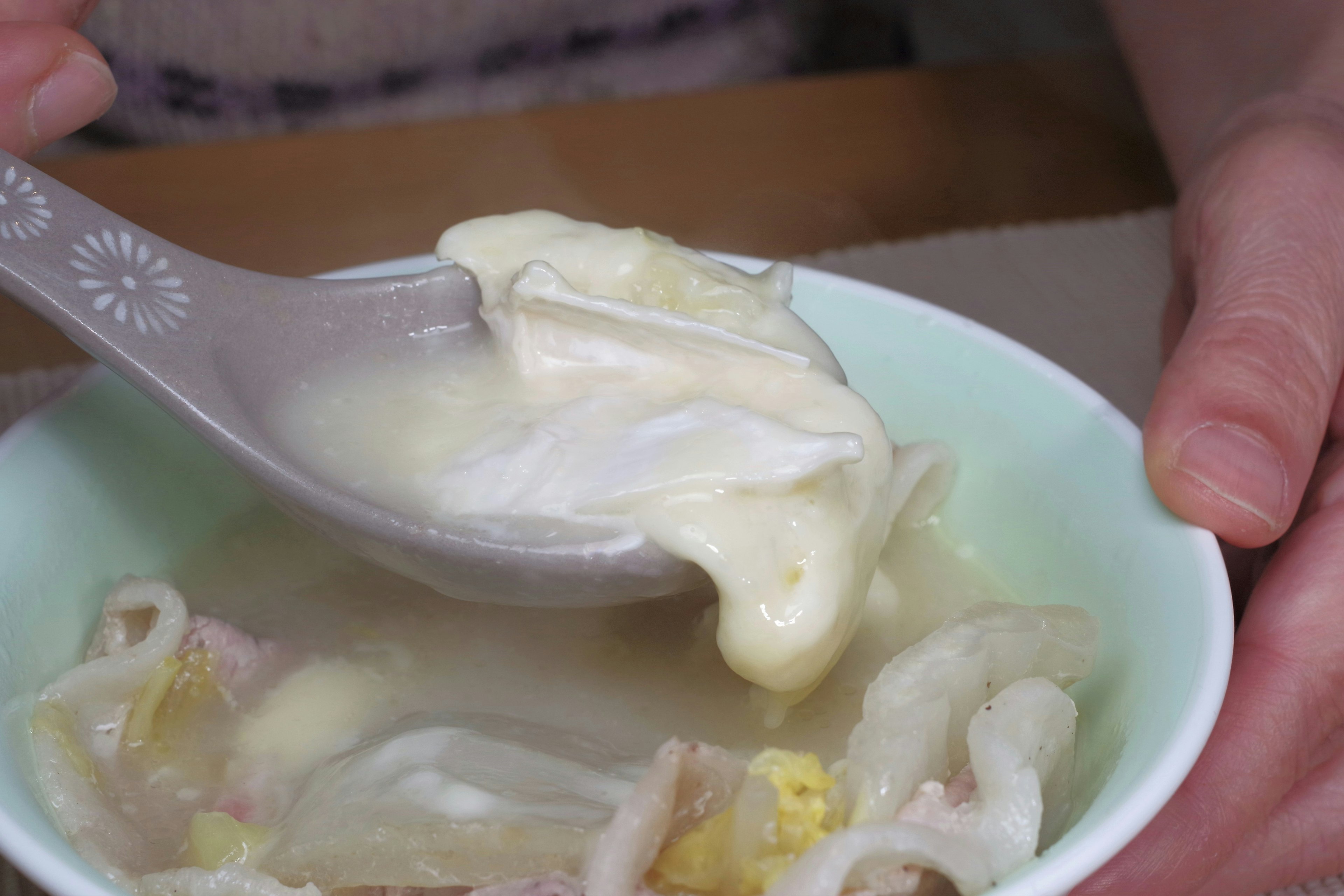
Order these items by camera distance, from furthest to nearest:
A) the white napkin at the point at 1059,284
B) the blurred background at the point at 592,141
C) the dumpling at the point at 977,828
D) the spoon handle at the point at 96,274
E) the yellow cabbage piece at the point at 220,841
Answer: the blurred background at the point at 592,141 → the white napkin at the point at 1059,284 → the spoon handle at the point at 96,274 → the yellow cabbage piece at the point at 220,841 → the dumpling at the point at 977,828

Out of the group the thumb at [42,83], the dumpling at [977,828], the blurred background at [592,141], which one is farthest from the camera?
the blurred background at [592,141]

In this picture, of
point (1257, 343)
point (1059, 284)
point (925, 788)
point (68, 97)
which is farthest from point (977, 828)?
point (1059, 284)

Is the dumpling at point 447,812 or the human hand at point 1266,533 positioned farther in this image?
the human hand at point 1266,533

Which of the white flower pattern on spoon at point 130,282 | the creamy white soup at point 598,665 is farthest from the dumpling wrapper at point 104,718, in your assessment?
Answer: the white flower pattern on spoon at point 130,282

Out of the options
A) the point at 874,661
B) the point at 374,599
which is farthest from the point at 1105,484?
the point at 374,599

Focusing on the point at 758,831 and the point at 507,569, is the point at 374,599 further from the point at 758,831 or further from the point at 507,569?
the point at 758,831

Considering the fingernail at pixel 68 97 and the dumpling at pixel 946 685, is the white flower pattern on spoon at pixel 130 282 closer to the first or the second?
the fingernail at pixel 68 97

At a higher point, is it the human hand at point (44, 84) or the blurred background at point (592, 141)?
the human hand at point (44, 84)
